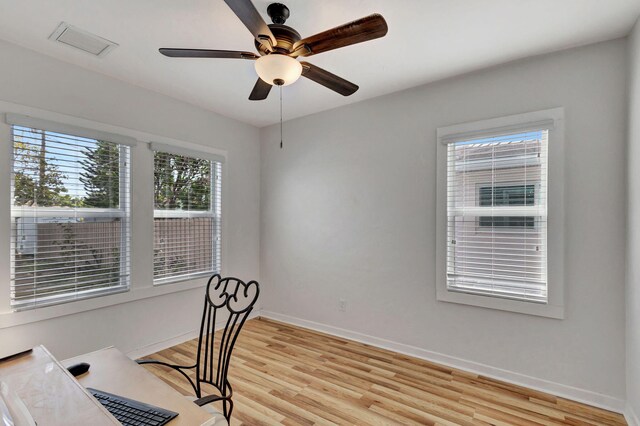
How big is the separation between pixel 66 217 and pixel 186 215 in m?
1.11

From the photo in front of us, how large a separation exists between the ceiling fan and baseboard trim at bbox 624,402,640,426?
281 centimetres

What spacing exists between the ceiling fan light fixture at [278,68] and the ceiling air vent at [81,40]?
56.3 inches

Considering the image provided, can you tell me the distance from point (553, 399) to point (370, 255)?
1.87 m

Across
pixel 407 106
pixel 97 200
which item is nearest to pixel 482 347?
pixel 407 106

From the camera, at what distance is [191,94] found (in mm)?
3287

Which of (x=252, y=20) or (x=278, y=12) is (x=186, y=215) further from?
(x=252, y=20)

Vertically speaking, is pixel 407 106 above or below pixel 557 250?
above

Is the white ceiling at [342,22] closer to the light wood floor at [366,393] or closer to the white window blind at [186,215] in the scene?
the white window blind at [186,215]

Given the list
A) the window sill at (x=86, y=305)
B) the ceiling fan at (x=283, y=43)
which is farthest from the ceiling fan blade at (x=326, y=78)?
the window sill at (x=86, y=305)

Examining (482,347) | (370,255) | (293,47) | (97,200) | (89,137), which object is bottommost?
(482,347)

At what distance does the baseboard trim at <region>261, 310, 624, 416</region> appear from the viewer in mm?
2270

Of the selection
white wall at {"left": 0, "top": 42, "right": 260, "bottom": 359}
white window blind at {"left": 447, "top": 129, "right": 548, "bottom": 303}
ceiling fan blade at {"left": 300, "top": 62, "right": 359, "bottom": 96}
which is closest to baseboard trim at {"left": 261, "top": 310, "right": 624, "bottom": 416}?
white window blind at {"left": 447, "top": 129, "right": 548, "bottom": 303}

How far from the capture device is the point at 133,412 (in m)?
1.06

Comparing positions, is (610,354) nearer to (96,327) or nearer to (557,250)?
(557,250)
